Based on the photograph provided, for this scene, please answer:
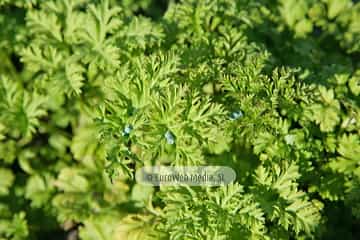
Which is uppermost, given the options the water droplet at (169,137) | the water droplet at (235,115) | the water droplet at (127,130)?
the water droplet at (235,115)

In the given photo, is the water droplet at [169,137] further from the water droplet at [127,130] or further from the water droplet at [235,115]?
the water droplet at [235,115]

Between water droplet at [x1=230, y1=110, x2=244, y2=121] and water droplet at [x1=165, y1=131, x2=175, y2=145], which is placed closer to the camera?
water droplet at [x1=165, y1=131, x2=175, y2=145]

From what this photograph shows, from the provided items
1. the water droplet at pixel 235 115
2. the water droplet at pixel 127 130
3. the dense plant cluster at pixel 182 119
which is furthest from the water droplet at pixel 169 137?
the water droplet at pixel 235 115

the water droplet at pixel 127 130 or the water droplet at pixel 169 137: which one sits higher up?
the water droplet at pixel 127 130

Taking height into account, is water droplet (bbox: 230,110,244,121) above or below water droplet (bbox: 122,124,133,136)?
above

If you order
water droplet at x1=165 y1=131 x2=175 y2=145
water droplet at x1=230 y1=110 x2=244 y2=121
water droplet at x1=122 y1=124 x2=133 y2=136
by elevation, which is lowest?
water droplet at x1=165 y1=131 x2=175 y2=145

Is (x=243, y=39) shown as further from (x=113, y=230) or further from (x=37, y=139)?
(x=37, y=139)

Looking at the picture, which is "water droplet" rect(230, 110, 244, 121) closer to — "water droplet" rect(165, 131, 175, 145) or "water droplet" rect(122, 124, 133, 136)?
"water droplet" rect(165, 131, 175, 145)

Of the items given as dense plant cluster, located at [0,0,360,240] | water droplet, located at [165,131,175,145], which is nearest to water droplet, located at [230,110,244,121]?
dense plant cluster, located at [0,0,360,240]

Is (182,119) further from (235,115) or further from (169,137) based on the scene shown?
(235,115)

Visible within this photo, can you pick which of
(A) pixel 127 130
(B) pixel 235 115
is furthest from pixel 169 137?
(B) pixel 235 115
